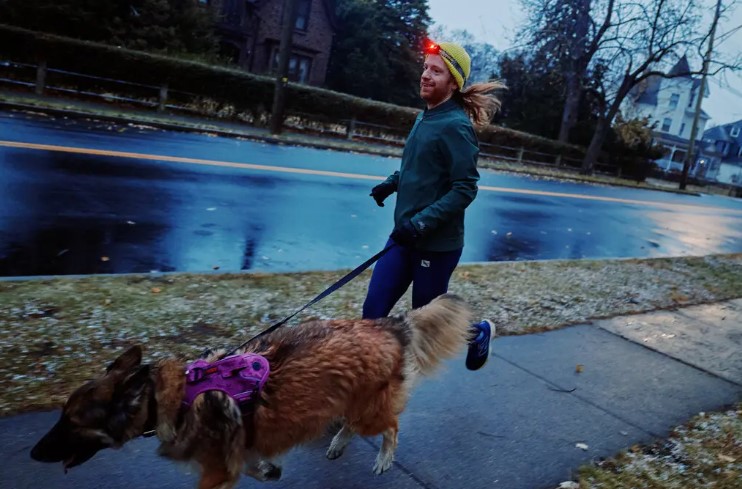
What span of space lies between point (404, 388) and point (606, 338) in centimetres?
342

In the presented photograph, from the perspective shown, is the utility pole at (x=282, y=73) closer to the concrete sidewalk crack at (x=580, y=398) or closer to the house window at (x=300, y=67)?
the concrete sidewalk crack at (x=580, y=398)

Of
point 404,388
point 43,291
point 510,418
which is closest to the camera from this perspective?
point 404,388

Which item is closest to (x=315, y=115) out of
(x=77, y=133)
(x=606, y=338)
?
(x=77, y=133)

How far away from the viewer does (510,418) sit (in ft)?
12.7

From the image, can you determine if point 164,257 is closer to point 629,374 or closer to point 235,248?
point 235,248

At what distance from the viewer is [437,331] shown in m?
3.07

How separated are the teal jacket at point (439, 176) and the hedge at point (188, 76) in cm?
1531

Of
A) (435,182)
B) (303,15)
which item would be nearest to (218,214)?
(435,182)

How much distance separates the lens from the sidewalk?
115 inches

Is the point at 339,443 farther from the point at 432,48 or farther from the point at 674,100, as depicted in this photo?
the point at 674,100

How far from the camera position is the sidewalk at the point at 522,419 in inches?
115

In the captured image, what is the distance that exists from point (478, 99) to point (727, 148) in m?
98.1

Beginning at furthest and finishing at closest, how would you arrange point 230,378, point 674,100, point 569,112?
point 674,100 < point 569,112 < point 230,378

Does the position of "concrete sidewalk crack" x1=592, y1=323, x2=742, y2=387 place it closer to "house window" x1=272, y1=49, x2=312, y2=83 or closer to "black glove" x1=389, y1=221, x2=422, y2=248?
"black glove" x1=389, y1=221, x2=422, y2=248
